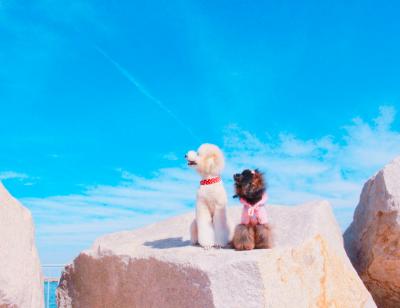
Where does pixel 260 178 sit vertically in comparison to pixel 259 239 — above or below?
above

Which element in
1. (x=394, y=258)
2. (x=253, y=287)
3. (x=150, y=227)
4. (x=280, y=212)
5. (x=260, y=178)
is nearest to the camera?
(x=253, y=287)

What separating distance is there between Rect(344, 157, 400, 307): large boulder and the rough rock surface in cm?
42

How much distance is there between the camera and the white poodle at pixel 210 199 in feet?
15.1

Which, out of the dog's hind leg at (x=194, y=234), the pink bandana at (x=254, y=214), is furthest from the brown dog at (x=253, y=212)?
the dog's hind leg at (x=194, y=234)

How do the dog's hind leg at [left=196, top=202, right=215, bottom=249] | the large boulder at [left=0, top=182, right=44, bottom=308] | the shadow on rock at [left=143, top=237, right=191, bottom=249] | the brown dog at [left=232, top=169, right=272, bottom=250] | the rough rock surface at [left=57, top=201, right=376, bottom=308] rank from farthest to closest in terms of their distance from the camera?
the shadow on rock at [left=143, top=237, right=191, bottom=249] < the dog's hind leg at [left=196, top=202, right=215, bottom=249] < the brown dog at [left=232, top=169, right=272, bottom=250] < the rough rock surface at [left=57, top=201, right=376, bottom=308] < the large boulder at [left=0, top=182, right=44, bottom=308]

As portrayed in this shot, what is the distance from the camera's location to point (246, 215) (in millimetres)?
4520

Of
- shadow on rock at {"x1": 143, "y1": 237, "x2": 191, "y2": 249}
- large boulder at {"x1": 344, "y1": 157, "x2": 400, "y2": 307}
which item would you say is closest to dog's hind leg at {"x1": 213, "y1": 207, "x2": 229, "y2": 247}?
A: shadow on rock at {"x1": 143, "y1": 237, "x2": 191, "y2": 249}

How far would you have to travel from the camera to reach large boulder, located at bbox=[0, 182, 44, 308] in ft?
11.6

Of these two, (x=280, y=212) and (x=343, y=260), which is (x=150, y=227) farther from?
(x=343, y=260)

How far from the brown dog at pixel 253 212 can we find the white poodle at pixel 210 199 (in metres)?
0.18

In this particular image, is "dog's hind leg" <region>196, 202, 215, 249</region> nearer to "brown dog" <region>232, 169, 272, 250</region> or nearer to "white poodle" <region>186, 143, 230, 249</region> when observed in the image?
"white poodle" <region>186, 143, 230, 249</region>

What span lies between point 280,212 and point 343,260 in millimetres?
1080

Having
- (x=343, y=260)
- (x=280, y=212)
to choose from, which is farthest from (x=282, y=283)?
(x=280, y=212)

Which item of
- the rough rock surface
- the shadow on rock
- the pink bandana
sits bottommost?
the rough rock surface
